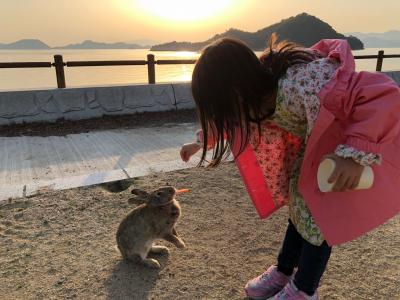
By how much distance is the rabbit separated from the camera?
273cm

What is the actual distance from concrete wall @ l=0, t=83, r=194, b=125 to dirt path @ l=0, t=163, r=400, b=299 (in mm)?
3169

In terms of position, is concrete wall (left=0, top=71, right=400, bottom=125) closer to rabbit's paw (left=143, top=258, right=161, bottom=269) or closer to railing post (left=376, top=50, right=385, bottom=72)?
rabbit's paw (left=143, top=258, right=161, bottom=269)

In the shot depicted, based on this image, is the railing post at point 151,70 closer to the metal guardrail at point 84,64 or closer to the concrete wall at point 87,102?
the metal guardrail at point 84,64

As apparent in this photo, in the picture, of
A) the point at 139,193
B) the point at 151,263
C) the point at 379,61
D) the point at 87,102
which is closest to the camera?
the point at 151,263

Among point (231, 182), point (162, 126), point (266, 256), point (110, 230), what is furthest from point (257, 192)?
point (162, 126)

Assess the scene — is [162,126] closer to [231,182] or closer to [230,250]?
[231,182]

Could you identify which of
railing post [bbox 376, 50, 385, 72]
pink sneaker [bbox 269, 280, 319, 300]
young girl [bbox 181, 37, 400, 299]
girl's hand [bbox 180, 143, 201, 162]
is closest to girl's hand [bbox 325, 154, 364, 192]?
young girl [bbox 181, 37, 400, 299]

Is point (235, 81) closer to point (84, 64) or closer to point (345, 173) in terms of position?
point (345, 173)

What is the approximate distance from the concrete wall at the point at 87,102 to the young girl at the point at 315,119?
15.7 feet

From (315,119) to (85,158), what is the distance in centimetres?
361

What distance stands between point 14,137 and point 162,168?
2612mm

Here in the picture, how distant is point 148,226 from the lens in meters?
2.77

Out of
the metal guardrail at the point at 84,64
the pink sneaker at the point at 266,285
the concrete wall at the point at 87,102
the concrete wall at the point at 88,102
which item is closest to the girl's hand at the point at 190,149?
the pink sneaker at the point at 266,285

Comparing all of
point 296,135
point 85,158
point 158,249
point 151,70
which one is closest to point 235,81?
point 296,135
